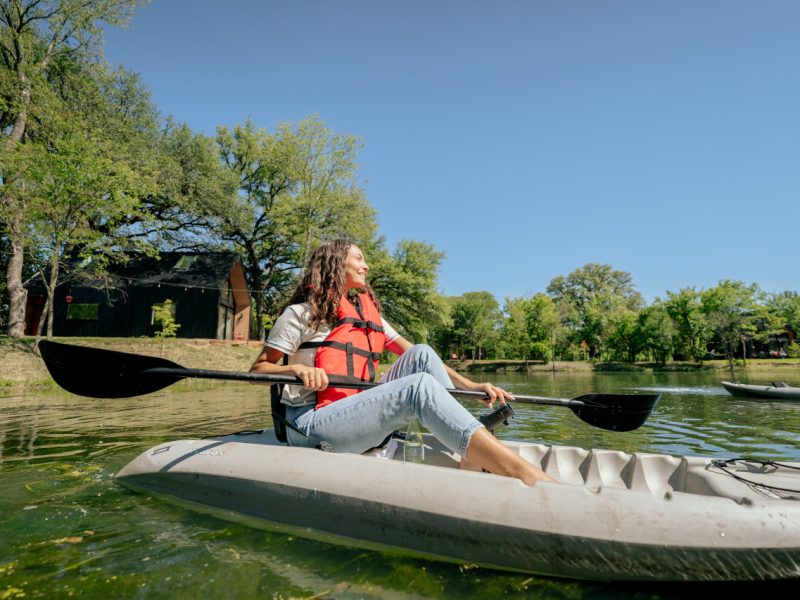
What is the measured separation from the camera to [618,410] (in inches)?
153

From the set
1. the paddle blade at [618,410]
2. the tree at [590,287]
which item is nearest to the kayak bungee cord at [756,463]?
the paddle blade at [618,410]

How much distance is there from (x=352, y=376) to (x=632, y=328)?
46046 millimetres

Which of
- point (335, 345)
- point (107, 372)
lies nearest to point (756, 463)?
point (335, 345)

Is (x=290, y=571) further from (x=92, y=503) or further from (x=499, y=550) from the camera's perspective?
(x=92, y=503)

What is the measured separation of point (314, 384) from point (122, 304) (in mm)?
25171

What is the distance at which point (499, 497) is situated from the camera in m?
2.21

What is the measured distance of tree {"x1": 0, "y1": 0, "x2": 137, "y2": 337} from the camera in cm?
1788

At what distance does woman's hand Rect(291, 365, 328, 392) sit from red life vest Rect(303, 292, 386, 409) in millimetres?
215

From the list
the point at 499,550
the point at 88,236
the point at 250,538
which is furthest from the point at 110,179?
the point at 499,550

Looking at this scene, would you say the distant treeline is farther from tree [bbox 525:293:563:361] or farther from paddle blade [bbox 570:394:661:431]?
paddle blade [bbox 570:394:661:431]

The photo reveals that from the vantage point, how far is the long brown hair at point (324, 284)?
304 centimetres

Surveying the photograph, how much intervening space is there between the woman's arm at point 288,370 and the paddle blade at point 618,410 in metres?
2.25

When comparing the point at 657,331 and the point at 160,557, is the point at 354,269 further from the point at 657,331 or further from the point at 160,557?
the point at 657,331

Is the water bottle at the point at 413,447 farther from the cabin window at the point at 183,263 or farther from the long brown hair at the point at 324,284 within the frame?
the cabin window at the point at 183,263
